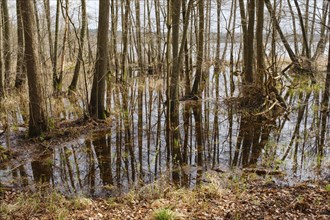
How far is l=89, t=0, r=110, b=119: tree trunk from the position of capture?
35.7 ft

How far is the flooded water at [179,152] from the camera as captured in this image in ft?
23.4

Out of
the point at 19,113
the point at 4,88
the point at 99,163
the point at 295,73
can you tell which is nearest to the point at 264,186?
the point at 99,163

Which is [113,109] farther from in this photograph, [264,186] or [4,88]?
[264,186]

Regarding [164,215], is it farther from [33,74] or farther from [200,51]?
[200,51]

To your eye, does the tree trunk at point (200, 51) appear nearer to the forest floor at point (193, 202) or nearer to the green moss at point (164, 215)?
the forest floor at point (193, 202)

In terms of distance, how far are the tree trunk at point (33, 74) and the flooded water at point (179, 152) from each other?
32.5 inches

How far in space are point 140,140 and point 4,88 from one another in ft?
25.6

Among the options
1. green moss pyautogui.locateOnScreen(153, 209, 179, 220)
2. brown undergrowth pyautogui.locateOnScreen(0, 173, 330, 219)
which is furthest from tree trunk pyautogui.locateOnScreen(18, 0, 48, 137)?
green moss pyautogui.locateOnScreen(153, 209, 179, 220)

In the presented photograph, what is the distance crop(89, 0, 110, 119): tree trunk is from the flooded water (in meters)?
0.87

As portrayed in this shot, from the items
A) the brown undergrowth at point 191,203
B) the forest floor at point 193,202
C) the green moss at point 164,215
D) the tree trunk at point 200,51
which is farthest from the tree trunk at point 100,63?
the green moss at point 164,215

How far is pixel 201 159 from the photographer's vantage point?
8242mm

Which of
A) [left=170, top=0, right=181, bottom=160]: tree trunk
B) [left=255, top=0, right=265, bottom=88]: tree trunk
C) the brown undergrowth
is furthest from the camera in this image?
[left=255, top=0, right=265, bottom=88]: tree trunk

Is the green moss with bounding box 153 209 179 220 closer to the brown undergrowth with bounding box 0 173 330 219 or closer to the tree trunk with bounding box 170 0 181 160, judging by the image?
the brown undergrowth with bounding box 0 173 330 219

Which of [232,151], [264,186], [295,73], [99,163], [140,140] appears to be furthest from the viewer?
[295,73]
